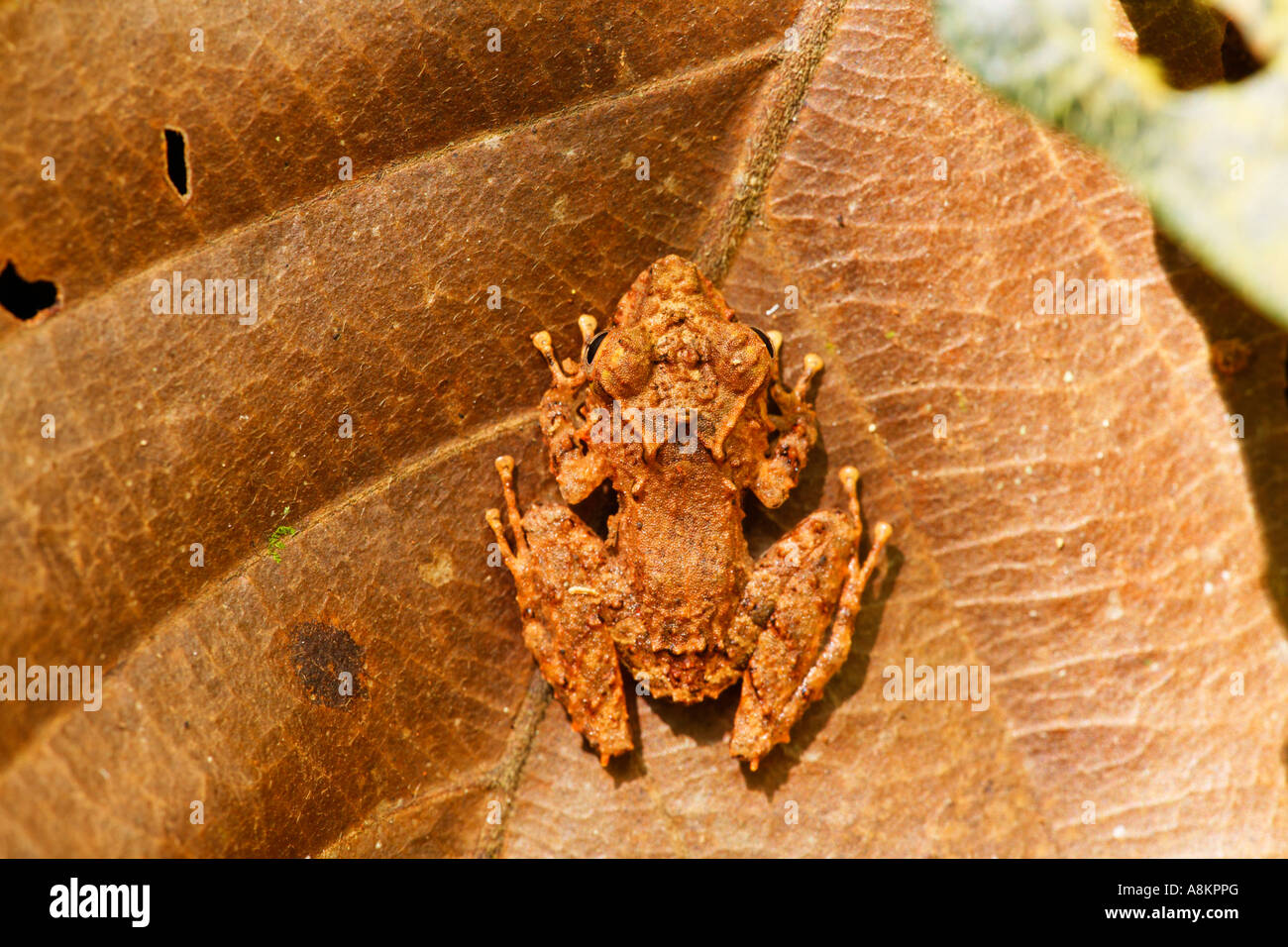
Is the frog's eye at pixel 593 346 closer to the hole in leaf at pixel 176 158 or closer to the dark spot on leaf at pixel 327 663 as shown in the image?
the dark spot on leaf at pixel 327 663

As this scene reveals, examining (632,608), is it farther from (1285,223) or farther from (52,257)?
(1285,223)

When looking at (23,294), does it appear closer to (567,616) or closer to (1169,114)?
(567,616)

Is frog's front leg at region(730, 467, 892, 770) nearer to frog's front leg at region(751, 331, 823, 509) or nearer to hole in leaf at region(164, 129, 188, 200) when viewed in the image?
frog's front leg at region(751, 331, 823, 509)

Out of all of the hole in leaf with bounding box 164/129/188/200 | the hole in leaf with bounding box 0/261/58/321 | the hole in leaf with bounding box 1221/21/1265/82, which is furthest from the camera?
the hole in leaf with bounding box 1221/21/1265/82

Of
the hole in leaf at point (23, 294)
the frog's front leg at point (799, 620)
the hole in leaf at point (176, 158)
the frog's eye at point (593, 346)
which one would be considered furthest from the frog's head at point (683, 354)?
the hole in leaf at point (23, 294)

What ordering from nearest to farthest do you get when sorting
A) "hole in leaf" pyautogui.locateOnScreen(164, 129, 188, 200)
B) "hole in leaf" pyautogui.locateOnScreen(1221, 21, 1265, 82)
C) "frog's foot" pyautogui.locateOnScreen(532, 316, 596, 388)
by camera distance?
"hole in leaf" pyautogui.locateOnScreen(164, 129, 188, 200) → "hole in leaf" pyautogui.locateOnScreen(1221, 21, 1265, 82) → "frog's foot" pyautogui.locateOnScreen(532, 316, 596, 388)

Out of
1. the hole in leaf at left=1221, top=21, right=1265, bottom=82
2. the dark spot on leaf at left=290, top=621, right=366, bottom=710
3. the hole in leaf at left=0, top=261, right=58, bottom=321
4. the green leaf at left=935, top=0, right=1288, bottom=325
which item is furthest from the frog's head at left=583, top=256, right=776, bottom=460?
the hole in leaf at left=1221, top=21, right=1265, bottom=82
